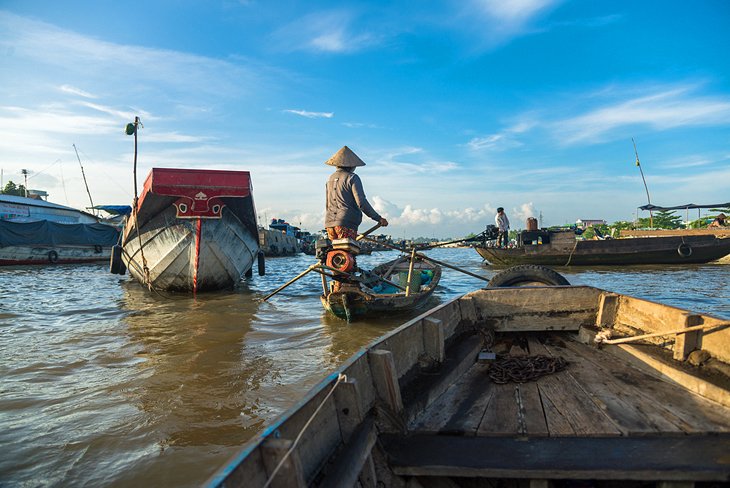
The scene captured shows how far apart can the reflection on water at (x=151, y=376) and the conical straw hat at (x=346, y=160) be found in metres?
2.86

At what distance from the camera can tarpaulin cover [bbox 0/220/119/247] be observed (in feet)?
68.9

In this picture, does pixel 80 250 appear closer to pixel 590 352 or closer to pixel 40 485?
pixel 40 485

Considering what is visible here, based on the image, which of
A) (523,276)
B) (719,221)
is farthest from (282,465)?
(719,221)

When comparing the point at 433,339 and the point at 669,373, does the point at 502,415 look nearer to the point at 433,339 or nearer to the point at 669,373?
the point at 433,339

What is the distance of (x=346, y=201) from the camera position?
7164mm

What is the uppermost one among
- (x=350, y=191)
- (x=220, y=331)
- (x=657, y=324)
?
(x=350, y=191)

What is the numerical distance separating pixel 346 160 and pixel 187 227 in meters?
5.37

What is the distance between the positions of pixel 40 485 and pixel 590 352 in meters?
4.43

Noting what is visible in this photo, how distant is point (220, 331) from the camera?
7.13 metres

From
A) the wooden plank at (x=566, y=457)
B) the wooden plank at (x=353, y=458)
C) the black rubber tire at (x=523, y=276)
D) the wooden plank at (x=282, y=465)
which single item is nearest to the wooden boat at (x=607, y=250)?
the black rubber tire at (x=523, y=276)

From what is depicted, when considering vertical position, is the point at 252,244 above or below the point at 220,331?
above

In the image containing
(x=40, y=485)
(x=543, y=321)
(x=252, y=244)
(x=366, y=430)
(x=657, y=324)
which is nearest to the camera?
(x=366, y=430)

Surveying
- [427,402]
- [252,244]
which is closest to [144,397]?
[427,402]

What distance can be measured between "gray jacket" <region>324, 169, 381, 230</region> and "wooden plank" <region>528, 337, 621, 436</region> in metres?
4.53
